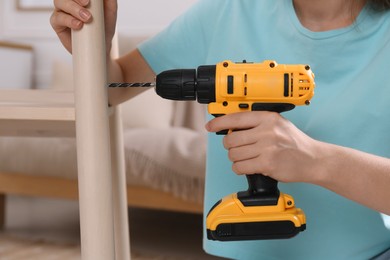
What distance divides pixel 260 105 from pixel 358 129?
289mm

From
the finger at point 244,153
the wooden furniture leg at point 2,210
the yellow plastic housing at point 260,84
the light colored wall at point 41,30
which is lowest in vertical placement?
the wooden furniture leg at point 2,210

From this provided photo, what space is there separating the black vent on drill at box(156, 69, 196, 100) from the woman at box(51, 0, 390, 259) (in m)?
0.19

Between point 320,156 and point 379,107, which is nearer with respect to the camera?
point 320,156

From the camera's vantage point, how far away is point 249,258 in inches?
40.3

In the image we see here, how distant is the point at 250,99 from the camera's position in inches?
27.6

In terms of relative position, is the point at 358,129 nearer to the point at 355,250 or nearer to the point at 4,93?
the point at 355,250

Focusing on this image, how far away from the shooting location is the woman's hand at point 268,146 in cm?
70

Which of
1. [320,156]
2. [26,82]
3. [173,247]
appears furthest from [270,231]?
[26,82]

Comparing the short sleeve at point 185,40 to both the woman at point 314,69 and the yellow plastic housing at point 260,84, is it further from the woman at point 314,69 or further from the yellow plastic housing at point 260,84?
the yellow plastic housing at point 260,84

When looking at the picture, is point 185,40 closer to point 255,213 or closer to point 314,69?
point 314,69

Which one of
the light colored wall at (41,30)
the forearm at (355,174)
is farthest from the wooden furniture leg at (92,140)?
the light colored wall at (41,30)

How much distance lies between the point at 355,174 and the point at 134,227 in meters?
2.16

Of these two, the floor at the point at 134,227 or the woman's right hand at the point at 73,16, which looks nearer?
the woman's right hand at the point at 73,16

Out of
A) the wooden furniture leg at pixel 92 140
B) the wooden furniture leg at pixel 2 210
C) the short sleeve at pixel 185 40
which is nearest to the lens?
the wooden furniture leg at pixel 92 140
